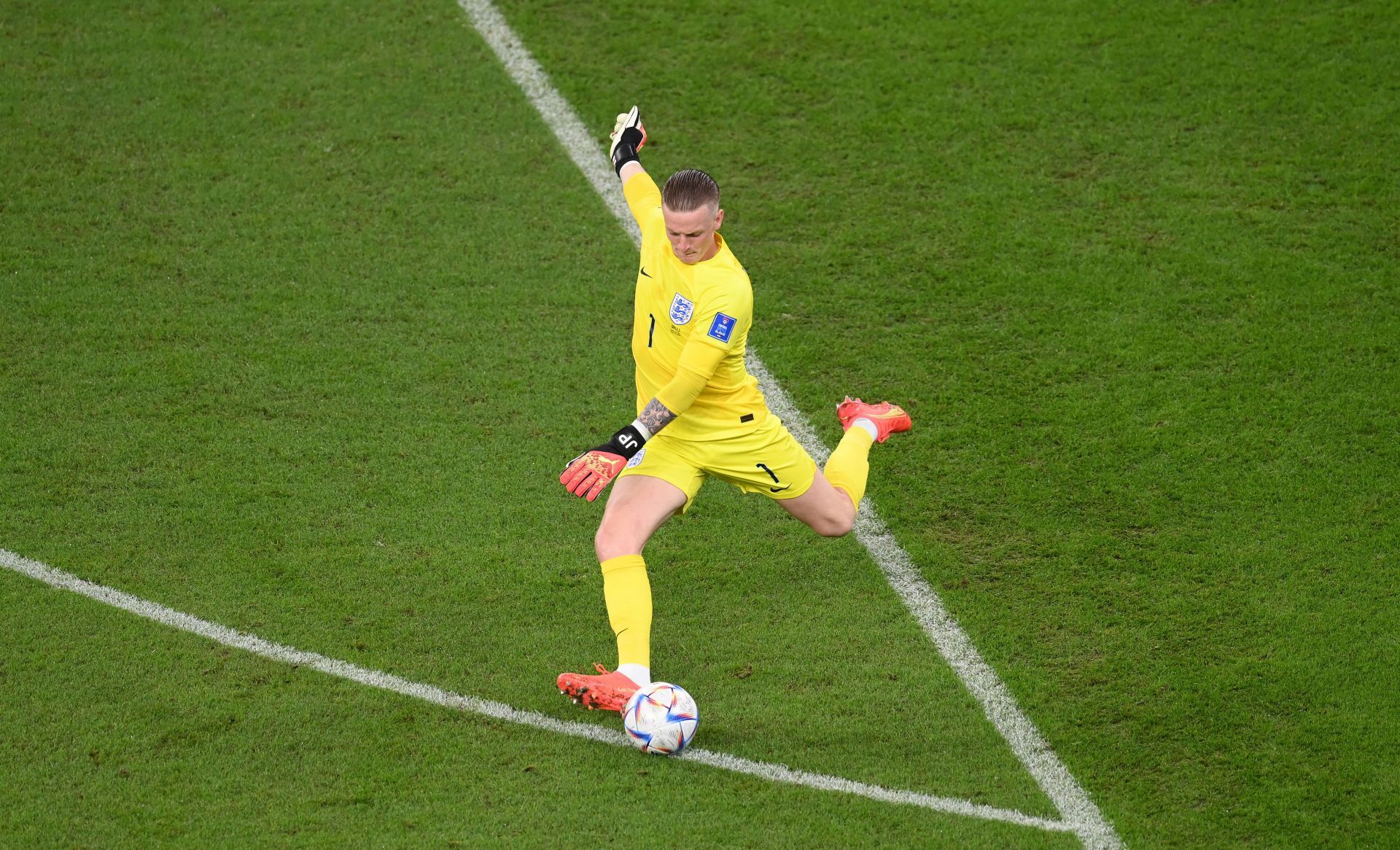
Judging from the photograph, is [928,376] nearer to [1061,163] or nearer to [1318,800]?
[1061,163]

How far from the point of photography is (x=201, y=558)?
20.1ft

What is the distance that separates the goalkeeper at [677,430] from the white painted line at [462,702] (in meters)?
0.25

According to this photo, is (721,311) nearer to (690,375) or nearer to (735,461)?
(690,375)

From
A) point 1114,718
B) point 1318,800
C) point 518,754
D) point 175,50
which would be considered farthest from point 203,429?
point 1318,800

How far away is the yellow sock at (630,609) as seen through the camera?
5.28 m

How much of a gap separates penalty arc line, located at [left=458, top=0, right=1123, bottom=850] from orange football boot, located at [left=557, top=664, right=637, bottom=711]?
1.42 meters

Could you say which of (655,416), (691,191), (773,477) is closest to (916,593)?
(773,477)

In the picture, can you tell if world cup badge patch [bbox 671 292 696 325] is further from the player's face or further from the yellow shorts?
the yellow shorts

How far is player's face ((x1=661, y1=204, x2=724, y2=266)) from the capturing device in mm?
5055

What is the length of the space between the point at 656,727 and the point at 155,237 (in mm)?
4651

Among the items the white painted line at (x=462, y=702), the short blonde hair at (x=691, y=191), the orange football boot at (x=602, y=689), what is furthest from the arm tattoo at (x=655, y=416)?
the white painted line at (x=462, y=702)

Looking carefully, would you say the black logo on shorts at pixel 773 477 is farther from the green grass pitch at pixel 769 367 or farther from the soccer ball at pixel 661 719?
the soccer ball at pixel 661 719

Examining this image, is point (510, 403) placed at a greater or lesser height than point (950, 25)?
lesser

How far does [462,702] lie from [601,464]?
1.21m
